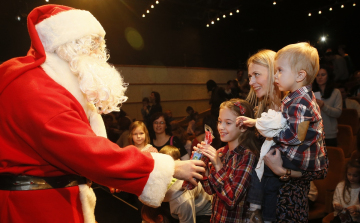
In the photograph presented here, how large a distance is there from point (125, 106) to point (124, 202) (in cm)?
432

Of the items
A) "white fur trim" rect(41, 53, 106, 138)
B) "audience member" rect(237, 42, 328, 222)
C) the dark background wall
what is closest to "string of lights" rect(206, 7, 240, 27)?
the dark background wall

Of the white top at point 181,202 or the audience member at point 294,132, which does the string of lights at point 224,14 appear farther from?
the audience member at point 294,132

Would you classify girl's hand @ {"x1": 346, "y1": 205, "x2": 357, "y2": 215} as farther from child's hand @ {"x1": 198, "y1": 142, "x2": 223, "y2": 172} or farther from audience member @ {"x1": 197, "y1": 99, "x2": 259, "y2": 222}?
child's hand @ {"x1": 198, "y1": 142, "x2": 223, "y2": 172}

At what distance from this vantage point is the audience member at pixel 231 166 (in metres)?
1.63

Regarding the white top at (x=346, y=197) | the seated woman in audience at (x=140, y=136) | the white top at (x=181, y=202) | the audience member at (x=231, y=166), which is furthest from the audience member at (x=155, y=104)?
the audience member at (x=231, y=166)

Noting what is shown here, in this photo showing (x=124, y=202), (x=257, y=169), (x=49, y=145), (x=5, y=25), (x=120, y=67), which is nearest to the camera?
(x=49, y=145)

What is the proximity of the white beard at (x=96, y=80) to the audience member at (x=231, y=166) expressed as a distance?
64cm

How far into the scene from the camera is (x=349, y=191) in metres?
2.46

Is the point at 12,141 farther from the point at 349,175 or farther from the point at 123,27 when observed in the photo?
the point at 123,27

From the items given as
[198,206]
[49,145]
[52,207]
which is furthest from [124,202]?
[49,145]

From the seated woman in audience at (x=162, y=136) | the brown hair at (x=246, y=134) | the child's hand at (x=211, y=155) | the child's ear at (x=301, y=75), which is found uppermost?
the child's ear at (x=301, y=75)

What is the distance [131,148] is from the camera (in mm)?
1260

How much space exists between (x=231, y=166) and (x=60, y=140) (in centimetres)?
107

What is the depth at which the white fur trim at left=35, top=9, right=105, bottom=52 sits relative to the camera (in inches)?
52.4
